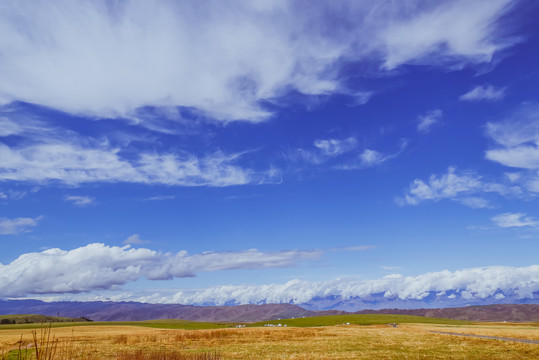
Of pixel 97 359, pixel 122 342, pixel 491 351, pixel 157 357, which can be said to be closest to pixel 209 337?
pixel 122 342

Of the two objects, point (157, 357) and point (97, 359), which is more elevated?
point (157, 357)

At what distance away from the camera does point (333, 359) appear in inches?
1633

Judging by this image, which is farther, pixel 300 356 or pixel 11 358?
pixel 300 356

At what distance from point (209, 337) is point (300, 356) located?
119 feet

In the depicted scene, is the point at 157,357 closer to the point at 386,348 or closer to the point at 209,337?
the point at 386,348

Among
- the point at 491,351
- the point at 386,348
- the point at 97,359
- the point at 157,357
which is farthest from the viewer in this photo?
the point at 386,348

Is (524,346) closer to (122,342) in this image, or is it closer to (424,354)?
(424,354)

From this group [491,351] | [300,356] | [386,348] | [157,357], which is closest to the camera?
[157,357]

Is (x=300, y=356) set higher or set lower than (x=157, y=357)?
lower

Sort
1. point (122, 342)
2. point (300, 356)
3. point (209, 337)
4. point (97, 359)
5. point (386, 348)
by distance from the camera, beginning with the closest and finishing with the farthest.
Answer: point (97, 359) < point (300, 356) < point (386, 348) < point (122, 342) < point (209, 337)

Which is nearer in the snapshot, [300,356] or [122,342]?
[300,356]

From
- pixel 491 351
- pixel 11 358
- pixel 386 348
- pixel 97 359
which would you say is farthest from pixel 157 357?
pixel 491 351

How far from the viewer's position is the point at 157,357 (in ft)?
79.0

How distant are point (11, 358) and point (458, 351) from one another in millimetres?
52047
